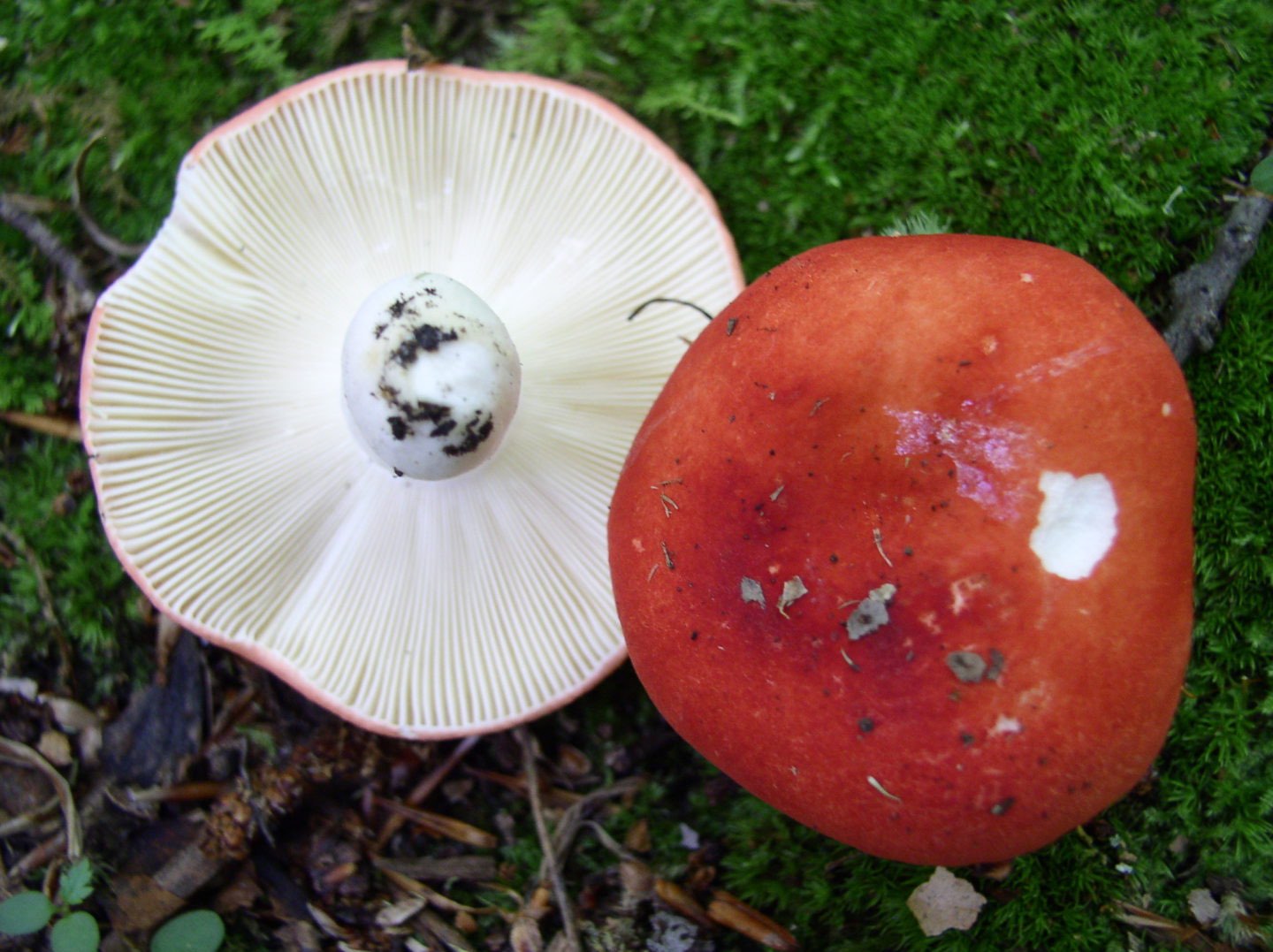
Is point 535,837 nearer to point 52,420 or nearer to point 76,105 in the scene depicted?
point 52,420

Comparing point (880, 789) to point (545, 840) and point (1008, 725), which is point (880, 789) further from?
point (545, 840)

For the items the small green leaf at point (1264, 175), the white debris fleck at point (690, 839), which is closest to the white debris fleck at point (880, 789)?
the white debris fleck at point (690, 839)

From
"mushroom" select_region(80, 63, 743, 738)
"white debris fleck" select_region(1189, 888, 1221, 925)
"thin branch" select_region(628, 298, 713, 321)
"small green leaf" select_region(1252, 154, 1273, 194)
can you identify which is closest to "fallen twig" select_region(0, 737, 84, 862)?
"mushroom" select_region(80, 63, 743, 738)

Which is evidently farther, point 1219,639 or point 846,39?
point 846,39

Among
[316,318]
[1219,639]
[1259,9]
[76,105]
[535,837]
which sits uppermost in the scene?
[76,105]

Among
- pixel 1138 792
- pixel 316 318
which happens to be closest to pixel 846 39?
pixel 316 318

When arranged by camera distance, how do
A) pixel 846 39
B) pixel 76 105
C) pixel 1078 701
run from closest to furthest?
pixel 1078 701
pixel 846 39
pixel 76 105

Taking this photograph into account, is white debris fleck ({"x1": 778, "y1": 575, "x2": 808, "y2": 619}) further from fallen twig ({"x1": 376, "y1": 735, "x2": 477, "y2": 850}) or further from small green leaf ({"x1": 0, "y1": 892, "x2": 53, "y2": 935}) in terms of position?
small green leaf ({"x1": 0, "y1": 892, "x2": 53, "y2": 935})
